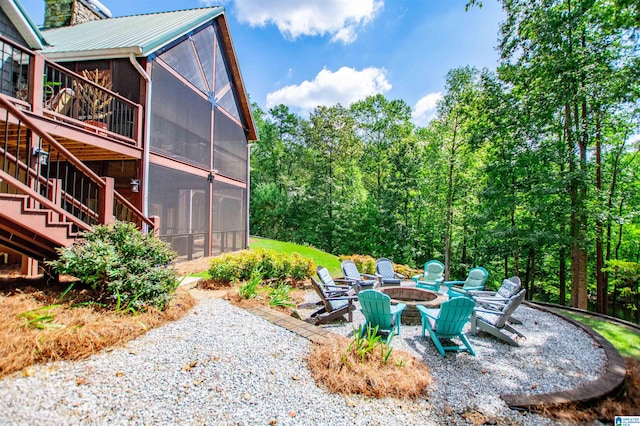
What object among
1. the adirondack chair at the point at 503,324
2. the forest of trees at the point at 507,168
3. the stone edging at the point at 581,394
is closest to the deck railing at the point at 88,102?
the stone edging at the point at 581,394

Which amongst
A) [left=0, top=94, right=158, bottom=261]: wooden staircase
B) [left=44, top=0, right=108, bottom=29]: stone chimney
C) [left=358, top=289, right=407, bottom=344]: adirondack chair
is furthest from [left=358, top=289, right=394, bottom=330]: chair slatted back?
[left=44, top=0, right=108, bottom=29]: stone chimney

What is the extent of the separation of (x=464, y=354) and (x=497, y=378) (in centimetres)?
81

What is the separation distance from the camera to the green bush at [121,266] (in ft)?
14.1

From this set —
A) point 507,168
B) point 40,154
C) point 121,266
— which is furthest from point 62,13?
point 507,168

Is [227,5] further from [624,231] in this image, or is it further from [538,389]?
[624,231]

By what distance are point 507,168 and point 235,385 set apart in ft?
41.2

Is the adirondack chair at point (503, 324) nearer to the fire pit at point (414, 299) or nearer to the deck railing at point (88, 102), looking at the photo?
the fire pit at point (414, 299)

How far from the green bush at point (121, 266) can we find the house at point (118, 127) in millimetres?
422

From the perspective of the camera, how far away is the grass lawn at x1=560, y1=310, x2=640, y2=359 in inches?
219

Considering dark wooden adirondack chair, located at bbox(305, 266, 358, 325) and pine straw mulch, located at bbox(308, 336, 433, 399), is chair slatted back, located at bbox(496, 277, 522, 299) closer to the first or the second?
dark wooden adirondack chair, located at bbox(305, 266, 358, 325)

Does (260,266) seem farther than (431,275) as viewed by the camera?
No

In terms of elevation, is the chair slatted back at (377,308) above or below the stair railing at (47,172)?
below

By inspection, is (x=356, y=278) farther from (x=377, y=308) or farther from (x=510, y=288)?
(x=510, y=288)

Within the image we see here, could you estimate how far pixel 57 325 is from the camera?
3445mm
